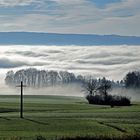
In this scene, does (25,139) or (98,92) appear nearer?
(25,139)

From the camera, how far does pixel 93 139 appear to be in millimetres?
42594

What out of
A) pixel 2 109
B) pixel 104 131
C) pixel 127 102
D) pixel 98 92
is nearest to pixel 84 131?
pixel 104 131

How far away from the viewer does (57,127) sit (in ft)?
193

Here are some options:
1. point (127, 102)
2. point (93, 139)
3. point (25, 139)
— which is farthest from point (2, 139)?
point (127, 102)

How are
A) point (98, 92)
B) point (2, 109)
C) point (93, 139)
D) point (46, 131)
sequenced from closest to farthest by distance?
point (93, 139) → point (46, 131) → point (2, 109) → point (98, 92)

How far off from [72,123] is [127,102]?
3499 inches

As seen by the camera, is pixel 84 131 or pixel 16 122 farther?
pixel 16 122

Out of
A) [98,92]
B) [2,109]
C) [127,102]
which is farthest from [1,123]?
[98,92]

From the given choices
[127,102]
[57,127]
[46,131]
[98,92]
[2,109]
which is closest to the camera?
[46,131]

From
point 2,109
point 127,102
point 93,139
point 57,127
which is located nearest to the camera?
point 93,139

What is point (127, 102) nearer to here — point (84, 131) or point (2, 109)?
point (2, 109)

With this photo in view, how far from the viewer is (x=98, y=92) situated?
18838cm

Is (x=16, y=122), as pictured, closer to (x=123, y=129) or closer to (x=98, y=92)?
(x=123, y=129)

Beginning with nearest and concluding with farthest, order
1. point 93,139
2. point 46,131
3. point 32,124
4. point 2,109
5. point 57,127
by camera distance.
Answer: point 93,139 < point 46,131 < point 57,127 < point 32,124 < point 2,109
